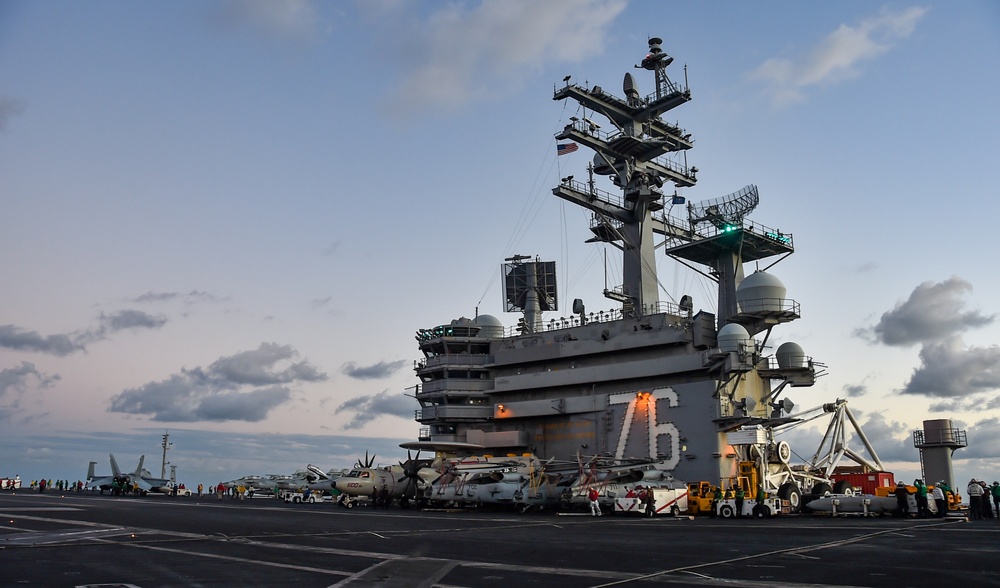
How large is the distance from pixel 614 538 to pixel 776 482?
943 inches

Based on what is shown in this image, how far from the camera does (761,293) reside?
46688 mm

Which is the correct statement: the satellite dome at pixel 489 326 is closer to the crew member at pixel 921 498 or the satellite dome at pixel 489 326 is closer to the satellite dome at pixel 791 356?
the satellite dome at pixel 791 356

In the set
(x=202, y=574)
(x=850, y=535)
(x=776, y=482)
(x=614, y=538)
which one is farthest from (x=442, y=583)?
(x=776, y=482)

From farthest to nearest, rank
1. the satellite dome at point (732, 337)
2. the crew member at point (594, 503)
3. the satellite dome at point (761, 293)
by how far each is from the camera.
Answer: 1. the satellite dome at point (761, 293)
2. the satellite dome at point (732, 337)
3. the crew member at point (594, 503)

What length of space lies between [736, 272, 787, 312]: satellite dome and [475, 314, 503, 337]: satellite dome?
2402 cm

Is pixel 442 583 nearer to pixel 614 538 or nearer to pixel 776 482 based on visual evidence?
pixel 614 538

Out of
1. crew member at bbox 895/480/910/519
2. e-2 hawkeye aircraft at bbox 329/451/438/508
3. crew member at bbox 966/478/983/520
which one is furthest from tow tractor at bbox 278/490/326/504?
crew member at bbox 966/478/983/520

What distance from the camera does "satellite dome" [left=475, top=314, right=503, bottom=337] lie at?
212 ft

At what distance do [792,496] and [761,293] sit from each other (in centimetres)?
1285

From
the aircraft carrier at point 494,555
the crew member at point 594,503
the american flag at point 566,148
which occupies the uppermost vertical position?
the american flag at point 566,148

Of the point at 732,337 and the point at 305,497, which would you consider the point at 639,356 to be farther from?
the point at 305,497

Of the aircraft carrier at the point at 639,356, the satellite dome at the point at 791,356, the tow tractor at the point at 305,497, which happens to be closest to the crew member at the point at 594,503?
the aircraft carrier at the point at 639,356

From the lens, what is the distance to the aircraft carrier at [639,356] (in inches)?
1811

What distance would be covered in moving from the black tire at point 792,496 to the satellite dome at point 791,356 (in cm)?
955
